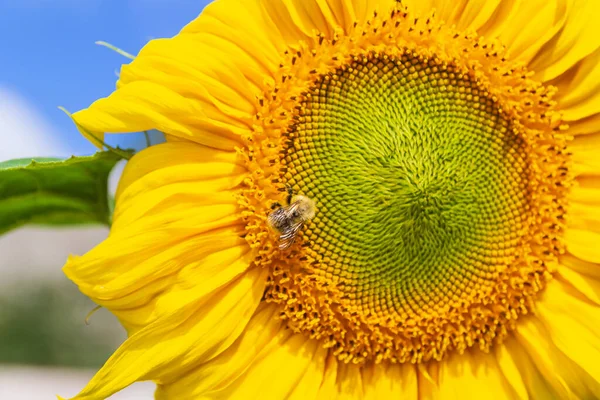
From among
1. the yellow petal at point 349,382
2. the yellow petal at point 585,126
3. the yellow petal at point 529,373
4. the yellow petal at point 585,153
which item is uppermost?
the yellow petal at point 585,126

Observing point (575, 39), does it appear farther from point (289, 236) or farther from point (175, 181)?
point (175, 181)

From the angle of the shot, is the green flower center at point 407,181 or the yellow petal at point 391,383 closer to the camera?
the green flower center at point 407,181

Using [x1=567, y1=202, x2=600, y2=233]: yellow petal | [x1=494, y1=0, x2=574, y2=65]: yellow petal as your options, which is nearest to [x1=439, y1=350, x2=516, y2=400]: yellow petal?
[x1=567, y1=202, x2=600, y2=233]: yellow petal

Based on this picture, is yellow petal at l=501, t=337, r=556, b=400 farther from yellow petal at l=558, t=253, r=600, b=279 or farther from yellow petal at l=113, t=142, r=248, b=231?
yellow petal at l=113, t=142, r=248, b=231

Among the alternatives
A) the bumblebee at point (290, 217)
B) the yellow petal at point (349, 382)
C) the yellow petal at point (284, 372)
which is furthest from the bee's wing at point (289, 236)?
the yellow petal at point (349, 382)

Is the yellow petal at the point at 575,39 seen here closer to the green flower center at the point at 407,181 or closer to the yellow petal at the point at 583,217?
the green flower center at the point at 407,181

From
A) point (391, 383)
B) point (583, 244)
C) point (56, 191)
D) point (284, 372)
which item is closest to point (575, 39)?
point (583, 244)
